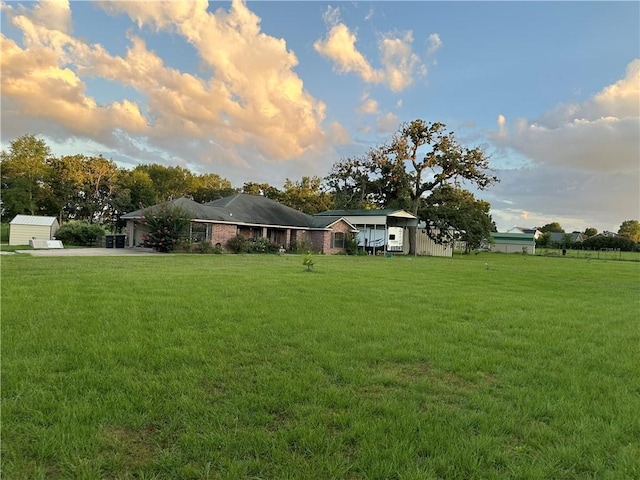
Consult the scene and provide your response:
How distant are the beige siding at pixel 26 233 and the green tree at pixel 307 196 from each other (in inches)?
1087

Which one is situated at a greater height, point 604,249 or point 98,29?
point 98,29

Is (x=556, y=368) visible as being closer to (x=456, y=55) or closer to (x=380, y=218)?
(x=456, y=55)

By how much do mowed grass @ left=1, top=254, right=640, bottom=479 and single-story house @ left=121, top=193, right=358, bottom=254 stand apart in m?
20.0

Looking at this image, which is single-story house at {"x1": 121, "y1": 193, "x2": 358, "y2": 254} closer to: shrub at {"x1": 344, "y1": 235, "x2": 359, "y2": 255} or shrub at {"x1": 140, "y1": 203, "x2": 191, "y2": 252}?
shrub at {"x1": 344, "y1": 235, "x2": 359, "y2": 255}

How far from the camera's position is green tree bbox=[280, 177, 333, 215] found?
1998 inches

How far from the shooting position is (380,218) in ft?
112

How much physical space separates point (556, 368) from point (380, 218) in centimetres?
3020

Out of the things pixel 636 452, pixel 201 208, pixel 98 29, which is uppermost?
pixel 98 29

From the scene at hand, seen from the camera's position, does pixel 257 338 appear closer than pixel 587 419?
No

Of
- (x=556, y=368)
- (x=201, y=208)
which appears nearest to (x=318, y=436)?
(x=556, y=368)

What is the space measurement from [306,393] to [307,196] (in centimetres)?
4800

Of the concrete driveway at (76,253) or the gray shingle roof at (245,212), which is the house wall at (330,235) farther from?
the concrete driveway at (76,253)

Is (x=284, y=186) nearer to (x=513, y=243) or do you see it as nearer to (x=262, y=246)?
(x=262, y=246)

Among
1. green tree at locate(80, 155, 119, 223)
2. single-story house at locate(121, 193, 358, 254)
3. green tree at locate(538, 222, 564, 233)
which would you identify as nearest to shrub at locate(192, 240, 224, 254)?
single-story house at locate(121, 193, 358, 254)
